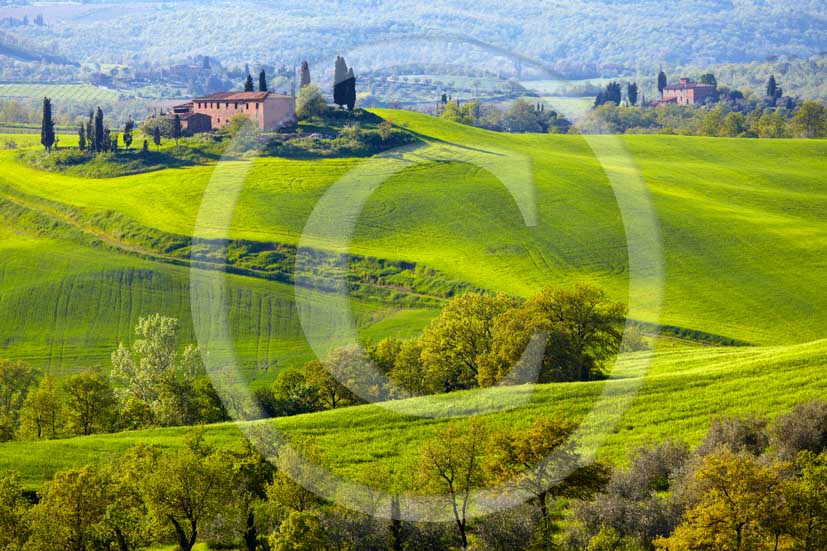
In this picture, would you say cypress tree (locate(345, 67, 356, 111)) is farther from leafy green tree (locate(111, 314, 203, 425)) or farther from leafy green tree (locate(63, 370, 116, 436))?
leafy green tree (locate(63, 370, 116, 436))

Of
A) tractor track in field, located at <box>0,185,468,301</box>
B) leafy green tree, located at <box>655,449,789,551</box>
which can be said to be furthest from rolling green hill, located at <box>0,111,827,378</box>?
leafy green tree, located at <box>655,449,789,551</box>

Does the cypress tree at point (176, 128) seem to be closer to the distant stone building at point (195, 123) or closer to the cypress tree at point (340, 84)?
the distant stone building at point (195, 123)

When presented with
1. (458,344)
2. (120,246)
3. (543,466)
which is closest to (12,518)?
(543,466)

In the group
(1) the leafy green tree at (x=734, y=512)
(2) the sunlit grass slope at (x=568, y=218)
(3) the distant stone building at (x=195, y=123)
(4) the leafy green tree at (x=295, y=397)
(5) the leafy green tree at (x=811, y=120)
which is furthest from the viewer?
(5) the leafy green tree at (x=811, y=120)

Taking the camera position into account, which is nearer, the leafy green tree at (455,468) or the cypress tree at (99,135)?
the leafy green tree at (455,468)

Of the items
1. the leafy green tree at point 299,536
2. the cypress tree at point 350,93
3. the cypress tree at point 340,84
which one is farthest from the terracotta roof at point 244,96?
the leafy green tree at point 299,536

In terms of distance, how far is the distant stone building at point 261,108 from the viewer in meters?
113

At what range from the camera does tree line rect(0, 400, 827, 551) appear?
93.2 feet

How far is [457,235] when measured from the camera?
293 ft

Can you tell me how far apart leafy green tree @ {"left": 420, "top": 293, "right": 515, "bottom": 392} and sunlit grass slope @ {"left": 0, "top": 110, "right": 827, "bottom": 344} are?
2068 centimetres

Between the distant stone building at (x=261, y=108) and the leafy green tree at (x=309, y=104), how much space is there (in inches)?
36.8

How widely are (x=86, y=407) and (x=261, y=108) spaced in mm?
71117

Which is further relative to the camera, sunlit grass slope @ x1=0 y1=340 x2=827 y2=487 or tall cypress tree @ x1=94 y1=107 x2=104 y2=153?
tall cypress tree @ x1=94 y1=107 x2=104 y2=153

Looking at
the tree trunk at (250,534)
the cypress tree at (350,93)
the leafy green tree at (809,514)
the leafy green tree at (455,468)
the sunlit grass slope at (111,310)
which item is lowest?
the sunlit grass slope at (111,310)
